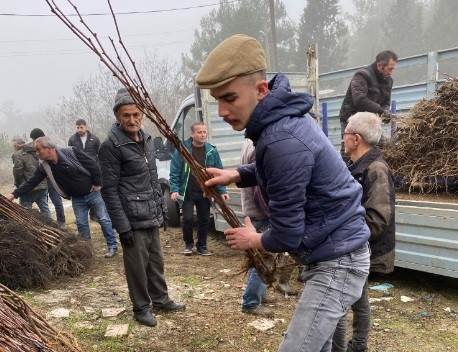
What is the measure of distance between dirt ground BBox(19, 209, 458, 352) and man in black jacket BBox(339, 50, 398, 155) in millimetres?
2035

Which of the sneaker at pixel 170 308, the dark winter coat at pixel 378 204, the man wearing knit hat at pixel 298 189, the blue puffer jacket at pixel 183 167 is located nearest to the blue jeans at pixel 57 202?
the blue puffer jacket at pixel 183 167

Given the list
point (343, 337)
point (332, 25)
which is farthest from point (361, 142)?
point (332, 25)

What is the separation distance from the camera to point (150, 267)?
3.88 m

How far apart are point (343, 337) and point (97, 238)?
18.3 feet

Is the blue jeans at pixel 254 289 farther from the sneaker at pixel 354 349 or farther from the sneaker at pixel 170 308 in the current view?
the sneaker at pixel 354 349

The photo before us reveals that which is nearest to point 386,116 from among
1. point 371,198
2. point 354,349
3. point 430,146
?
point 430,146

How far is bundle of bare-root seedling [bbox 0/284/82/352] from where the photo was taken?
2.02 metres

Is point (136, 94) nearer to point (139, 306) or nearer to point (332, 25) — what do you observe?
point (139, 306)

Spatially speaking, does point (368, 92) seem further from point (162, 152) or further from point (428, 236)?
point (162, 152)

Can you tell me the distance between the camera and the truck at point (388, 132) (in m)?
3.84

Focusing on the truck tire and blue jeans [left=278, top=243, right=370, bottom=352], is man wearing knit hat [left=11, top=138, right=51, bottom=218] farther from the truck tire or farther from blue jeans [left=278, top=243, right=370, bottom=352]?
blue jeans [left=278, top=243, right=370, bottom=352]

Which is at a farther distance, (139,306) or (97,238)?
(97,238)

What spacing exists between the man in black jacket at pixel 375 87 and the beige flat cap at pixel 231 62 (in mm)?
3989

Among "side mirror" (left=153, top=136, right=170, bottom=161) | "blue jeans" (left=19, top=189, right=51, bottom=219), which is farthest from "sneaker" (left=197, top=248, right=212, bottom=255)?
"blue jeans" (left=19, top=189, right=51, bottom=219)
